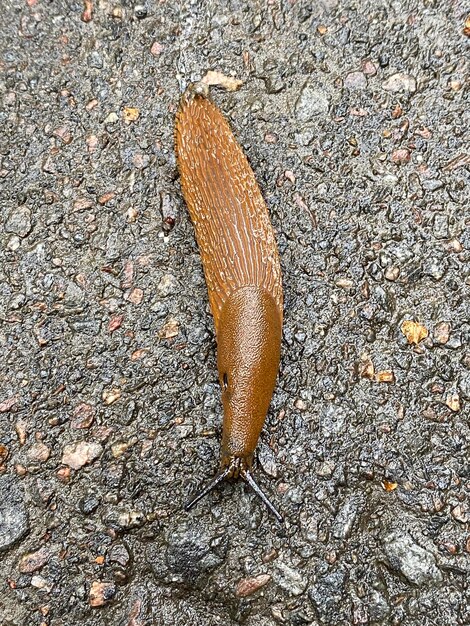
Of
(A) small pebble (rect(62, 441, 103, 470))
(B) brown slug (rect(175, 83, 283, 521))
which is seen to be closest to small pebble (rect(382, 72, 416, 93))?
(B) brown slug (rect(175, 83, 283, 521))

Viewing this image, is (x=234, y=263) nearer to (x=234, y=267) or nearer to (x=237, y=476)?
(x=234, y=267)

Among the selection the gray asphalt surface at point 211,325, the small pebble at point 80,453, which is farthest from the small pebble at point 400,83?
the small pebble at point 80,453

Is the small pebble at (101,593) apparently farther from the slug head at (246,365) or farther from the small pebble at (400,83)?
the small pebble at (400,83)

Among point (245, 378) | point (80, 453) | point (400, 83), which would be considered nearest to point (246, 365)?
point (245, 378)

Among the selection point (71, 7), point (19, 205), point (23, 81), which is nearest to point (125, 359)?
point (19, 205)

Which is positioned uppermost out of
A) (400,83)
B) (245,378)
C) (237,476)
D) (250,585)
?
(400,83)

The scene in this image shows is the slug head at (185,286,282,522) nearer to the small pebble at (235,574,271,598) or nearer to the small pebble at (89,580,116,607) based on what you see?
the small pebble at (235,574,271,598)

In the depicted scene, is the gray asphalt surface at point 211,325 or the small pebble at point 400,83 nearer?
the gray asphalt surface at point 211,325
